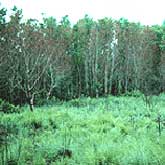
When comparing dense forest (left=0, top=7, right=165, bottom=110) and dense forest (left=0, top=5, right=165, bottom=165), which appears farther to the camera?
dense forest (left=0, top=7, right=165, bottom=110)

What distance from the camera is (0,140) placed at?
32.7 ft

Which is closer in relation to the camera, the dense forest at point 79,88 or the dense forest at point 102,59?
the dense forest at point 79,88

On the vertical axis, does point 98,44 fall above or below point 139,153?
above

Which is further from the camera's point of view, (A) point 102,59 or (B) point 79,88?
(A) point 102,59

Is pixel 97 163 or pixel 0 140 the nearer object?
pixel 97 163

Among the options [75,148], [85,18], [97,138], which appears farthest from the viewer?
[85,18]

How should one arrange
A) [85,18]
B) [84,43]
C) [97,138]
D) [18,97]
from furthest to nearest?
[85,18]
[84,43]
[18,97]
[97,138]

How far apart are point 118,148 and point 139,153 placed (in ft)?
4.15

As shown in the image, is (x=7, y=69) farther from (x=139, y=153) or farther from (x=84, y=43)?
(x=139, y=153)

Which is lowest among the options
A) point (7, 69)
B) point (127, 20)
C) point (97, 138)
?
point (97, 138)

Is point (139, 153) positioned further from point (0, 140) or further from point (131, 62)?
point (131, 62)

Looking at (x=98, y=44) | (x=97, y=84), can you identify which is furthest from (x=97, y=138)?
(x=98, y=44)

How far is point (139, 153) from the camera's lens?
24.5 feet

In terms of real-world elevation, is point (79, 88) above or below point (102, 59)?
below
